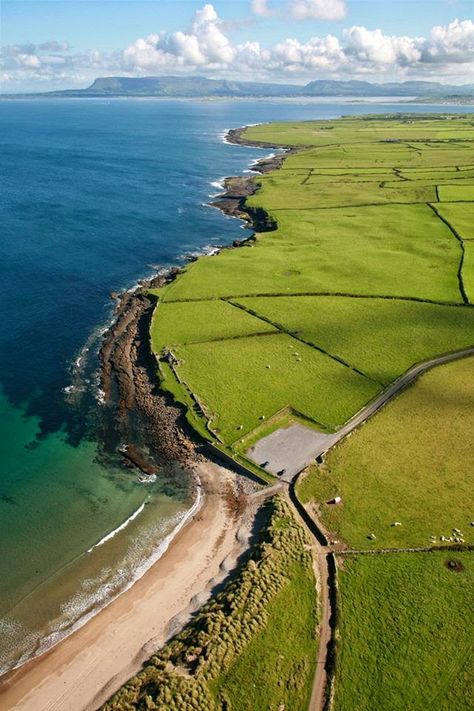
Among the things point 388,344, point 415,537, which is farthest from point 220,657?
point 388,344

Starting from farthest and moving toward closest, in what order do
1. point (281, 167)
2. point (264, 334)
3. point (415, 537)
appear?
point (281, 167), point (264, 334), point (415, 537)

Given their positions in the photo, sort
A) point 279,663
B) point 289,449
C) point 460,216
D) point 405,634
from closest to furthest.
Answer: point 279,663, point 405,634, point 289,449, point 460,216

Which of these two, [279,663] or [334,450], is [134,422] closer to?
[334,450]

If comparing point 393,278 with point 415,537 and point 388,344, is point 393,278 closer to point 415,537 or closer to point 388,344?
point 388,344

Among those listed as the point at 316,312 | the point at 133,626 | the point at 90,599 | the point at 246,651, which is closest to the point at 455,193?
the point at 316,312

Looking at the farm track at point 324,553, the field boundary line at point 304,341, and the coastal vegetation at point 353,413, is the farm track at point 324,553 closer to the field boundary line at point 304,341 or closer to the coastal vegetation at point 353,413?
the coastal vegetation at point 353,413

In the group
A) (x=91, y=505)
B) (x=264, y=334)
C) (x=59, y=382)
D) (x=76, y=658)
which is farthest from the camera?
(x=264, y=334)

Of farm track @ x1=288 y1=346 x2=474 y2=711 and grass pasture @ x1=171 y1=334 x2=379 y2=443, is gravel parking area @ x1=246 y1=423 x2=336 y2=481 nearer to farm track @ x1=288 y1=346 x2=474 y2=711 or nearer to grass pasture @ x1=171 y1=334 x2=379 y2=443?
farm track @ x1=288 y1=346 x2=474 y2=711

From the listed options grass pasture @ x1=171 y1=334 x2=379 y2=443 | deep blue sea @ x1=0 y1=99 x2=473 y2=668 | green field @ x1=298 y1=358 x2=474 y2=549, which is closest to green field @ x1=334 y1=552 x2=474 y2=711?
green field @ x1=298 y1=358 x2=474 y2=549
